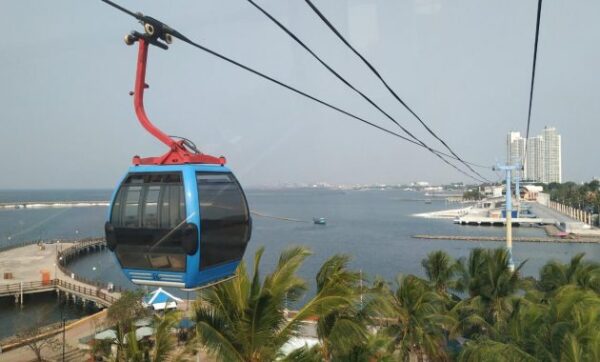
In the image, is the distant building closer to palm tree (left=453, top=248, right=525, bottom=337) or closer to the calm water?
the calm water

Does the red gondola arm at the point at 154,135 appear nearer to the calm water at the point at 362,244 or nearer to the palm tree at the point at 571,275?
the palm tree at the point at 571,275

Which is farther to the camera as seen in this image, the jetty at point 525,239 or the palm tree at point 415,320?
the jetty at point 525,239

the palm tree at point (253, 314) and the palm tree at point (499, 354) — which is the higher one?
the palm tree at point (253, 314)

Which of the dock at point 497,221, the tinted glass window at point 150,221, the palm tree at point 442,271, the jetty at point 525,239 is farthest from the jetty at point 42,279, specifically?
the dock at point 497,221

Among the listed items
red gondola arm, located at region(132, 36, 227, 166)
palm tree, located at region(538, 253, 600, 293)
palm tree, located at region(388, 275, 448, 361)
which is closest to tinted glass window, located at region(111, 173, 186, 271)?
red gondola arm, located at region(132, 36, 227, 166)

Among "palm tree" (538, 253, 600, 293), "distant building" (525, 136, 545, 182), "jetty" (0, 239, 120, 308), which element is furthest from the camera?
"distant building" (525, 136, 545, 182)

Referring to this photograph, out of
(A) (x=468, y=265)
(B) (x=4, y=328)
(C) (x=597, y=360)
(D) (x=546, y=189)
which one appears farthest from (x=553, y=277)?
(D) (x=546, y=189)
